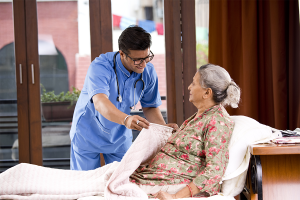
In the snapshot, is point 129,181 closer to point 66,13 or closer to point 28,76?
point 28,76

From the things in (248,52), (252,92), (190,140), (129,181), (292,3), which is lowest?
(129,181)

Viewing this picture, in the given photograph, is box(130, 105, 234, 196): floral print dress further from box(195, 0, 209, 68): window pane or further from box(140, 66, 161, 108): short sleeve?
box(195, 0, 209, 68): window pane

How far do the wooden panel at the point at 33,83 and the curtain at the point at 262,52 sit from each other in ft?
5.61

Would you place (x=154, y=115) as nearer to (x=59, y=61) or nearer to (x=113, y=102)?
(x=113, y=102)

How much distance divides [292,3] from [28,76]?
253 cm

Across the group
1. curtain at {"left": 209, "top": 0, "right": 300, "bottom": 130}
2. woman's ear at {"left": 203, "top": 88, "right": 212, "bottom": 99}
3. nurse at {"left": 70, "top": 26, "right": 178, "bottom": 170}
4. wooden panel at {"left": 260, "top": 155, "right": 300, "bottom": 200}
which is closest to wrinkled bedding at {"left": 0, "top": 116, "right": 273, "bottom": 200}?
wooden panel at {"left": 260, "top": 155, "right": 300, "bottom": 200}

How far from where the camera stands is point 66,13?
271 centimetres

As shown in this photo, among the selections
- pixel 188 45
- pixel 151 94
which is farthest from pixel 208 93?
pixel 188 45

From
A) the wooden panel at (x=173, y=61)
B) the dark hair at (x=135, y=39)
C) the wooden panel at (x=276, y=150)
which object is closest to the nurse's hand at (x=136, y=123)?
the dark hair at (x=135, y=39)

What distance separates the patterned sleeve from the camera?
1276 mm

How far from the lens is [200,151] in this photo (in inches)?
55.5

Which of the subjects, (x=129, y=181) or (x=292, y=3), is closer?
(x=129, y=181)

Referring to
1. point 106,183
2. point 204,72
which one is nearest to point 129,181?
point 106,183

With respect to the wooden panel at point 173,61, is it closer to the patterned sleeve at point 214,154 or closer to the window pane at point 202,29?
the window pane at point 202,29
